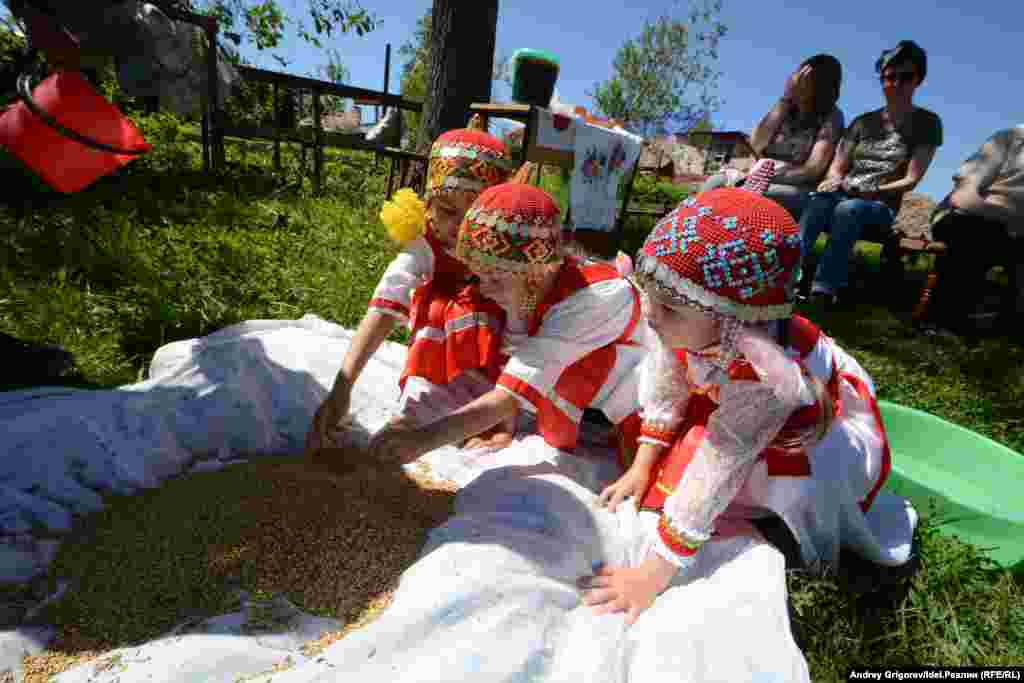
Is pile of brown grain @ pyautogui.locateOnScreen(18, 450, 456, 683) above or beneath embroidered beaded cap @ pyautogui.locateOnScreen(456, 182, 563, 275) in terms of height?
beneath

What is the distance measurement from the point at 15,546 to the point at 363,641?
1.00 meters

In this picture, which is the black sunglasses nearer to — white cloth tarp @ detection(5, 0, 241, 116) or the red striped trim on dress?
the red striped trim on dress

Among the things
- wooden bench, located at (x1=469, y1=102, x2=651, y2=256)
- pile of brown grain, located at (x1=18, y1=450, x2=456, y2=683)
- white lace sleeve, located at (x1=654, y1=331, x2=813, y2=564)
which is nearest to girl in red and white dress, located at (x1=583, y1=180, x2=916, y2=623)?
white lace sleeve, located at (x1=654, y1=331, x2=813, y2=564)

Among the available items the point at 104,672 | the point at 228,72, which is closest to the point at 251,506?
the point at 104,672

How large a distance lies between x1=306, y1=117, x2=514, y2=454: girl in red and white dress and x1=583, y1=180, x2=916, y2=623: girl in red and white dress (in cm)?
60

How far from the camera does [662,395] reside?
167cm

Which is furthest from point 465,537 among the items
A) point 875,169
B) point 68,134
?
point 875,169

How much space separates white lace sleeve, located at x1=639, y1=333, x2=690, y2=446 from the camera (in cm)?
161

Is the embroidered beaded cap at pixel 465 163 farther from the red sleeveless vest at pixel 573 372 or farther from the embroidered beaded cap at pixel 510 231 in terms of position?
the red sleeveless vest at pixel 573 372

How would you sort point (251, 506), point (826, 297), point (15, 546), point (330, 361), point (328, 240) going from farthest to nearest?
1. point (826, 297)
2. point (328, 240)
3. point (330, 361)
4. point (251, 506)
5. point (15, 546)

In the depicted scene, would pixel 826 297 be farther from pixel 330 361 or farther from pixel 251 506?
pixel 251 506

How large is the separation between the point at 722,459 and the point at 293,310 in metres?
2.48

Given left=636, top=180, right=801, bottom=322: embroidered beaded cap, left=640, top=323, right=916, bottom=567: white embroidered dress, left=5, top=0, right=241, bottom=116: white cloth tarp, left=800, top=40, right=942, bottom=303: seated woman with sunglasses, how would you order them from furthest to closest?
left=5, top=0, right=241, bottom=116: white cloth tarp
left=800, top=40, right=942, bottom=303: seated woman with sunglasses
left=640, top=323, right=916, bottom=567: white embroidered dress
left=636, top=180, right=801, bottom=322: embroidered beaded cap

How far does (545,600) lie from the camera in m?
1.32
